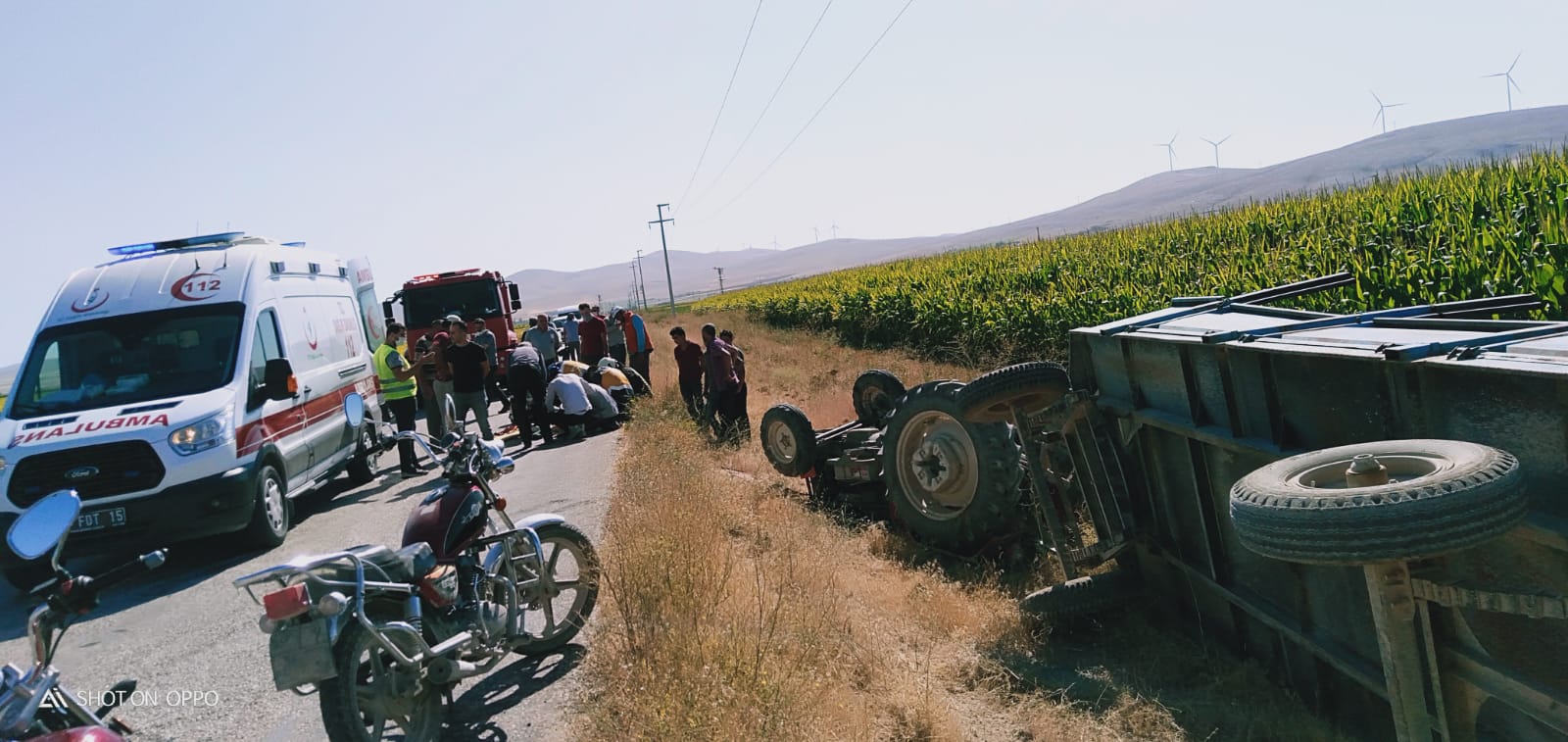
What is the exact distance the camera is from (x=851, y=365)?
22.5 meters

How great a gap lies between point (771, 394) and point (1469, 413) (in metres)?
15.9

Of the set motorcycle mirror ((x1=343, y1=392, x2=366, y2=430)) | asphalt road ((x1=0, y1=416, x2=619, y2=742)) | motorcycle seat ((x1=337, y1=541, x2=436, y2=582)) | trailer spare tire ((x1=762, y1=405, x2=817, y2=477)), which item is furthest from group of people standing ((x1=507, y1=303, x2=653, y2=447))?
motorcycle seat ((x1=337, y1=541, x2=436, y2=582))

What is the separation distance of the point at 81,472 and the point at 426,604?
Answer: 5.22 meters

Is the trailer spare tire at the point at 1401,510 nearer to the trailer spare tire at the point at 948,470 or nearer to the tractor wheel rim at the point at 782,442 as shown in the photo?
the trailer spare tire at the point at 948,470

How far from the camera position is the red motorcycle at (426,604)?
3746mm

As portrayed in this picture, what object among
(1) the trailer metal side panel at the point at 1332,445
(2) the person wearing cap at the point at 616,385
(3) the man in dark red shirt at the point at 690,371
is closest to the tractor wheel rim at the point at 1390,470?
(1) the trailer metal side panel at the point at 1332,445

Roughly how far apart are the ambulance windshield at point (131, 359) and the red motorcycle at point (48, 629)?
22.3 feet

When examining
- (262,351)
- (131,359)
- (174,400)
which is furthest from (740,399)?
(131,359)

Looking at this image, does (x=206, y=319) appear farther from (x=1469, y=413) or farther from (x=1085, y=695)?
(x=1469, y=413)

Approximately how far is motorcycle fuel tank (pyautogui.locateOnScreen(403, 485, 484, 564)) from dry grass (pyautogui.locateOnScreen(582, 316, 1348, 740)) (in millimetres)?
834

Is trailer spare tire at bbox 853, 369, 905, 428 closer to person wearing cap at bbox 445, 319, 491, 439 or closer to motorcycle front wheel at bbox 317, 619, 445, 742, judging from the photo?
person wearing cap at bbox 445, 319, 491, 439

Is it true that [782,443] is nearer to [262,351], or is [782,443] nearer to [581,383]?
[262,351]

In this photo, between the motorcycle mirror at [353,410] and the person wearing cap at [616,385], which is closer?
the motorcycle mirror at [353,410]

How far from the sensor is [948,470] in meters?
6.87
